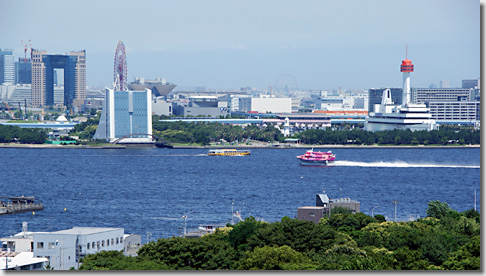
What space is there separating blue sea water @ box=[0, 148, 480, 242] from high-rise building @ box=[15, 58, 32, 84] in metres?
61.2

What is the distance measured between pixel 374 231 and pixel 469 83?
69549 mm

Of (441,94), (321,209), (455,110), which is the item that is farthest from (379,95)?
(321,209)

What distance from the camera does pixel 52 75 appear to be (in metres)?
87.2

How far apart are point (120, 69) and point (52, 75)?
4324 centimetres

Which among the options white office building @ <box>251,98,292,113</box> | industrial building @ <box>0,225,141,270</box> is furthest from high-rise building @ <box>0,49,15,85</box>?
industrial building @ <box>0,225,141,270</box>

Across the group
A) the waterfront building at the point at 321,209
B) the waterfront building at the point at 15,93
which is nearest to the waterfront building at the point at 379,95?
the waterfront building at the point at 15,93

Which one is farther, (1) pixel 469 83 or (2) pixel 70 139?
(1) pixel 469 83

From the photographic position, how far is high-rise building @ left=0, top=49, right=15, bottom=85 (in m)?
98.6

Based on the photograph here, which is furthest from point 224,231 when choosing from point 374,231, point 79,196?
point 79,196

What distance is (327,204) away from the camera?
15570mm

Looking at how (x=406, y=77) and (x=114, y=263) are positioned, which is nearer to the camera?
(x=114, y=263)

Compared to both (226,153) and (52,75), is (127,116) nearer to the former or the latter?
(226,153)

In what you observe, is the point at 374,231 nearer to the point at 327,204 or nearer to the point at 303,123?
the point at 327,204

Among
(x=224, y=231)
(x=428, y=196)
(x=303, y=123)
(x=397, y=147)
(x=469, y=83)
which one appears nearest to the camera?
(x=224, y=231)
